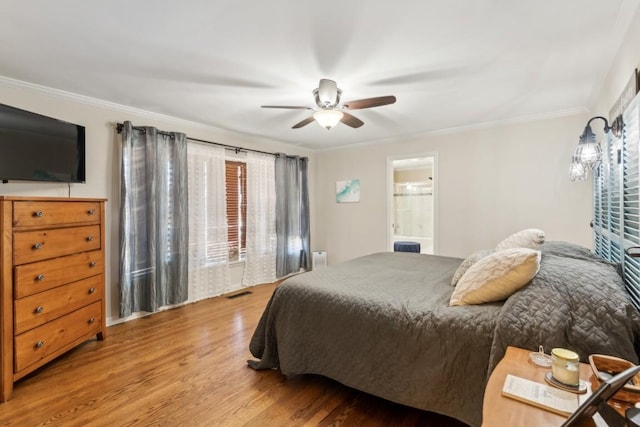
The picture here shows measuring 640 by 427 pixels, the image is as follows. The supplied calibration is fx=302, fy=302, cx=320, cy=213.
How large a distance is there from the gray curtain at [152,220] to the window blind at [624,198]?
381cm

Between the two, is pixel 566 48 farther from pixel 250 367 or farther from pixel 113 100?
pixel 113 100

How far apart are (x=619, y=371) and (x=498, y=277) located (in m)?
0.63

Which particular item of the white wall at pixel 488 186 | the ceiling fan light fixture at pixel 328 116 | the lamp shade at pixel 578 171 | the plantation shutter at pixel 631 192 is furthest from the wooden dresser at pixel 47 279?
the lamp shade at pixel 578 171

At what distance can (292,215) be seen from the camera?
5121 millimetres

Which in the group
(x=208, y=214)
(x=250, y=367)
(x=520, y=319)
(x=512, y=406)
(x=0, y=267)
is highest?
(x=208, y=214)

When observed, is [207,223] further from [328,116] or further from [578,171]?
[578,171]

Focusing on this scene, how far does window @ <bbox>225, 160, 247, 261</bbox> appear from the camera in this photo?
4.36 metres

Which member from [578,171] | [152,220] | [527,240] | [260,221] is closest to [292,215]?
[260,221]

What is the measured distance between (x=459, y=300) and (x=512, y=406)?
0.81 metres

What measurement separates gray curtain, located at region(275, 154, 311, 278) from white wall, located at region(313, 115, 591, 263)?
822 millimetres

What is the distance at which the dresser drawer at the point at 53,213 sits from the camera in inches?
81.8

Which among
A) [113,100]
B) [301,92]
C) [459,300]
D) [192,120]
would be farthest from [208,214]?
[459,300]

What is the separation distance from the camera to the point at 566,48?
2098 mm

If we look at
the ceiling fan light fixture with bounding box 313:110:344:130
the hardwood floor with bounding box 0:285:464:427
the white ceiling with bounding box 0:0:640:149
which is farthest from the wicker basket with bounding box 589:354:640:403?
the ceiling fan light fixture with bounding box 313:110:344:130
